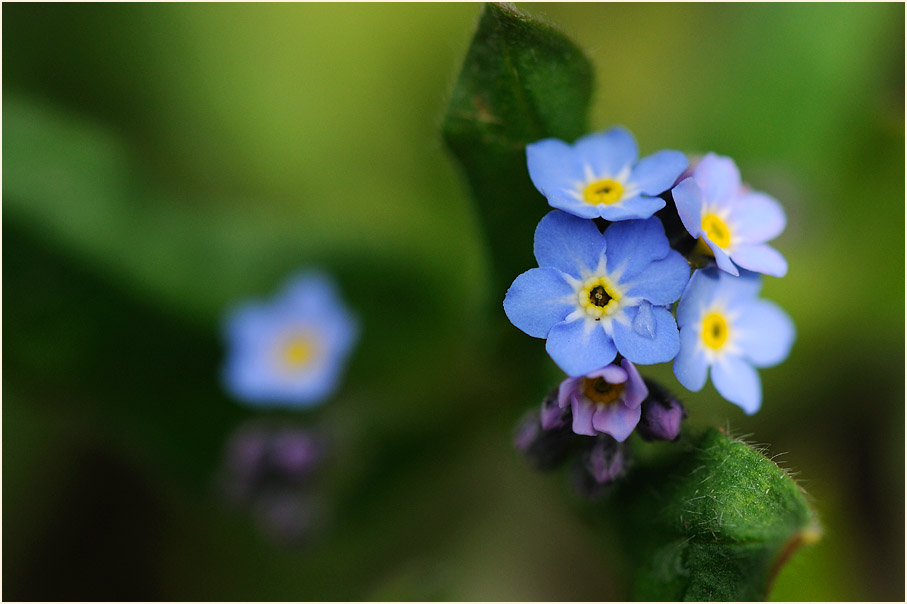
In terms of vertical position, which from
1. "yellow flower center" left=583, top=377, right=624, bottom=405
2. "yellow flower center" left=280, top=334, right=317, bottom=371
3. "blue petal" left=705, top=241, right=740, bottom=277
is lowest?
"yellow flower center" left=280, top=334, right=317, bottom=371

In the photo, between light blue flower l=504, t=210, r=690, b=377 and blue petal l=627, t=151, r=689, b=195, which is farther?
blue petal l=627, t=151, r=689, b=195

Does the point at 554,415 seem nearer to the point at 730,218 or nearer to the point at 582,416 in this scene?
the point at 582,416

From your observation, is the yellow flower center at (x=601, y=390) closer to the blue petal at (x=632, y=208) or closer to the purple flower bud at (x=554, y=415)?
the purple flower bud at (x=554, y=415)

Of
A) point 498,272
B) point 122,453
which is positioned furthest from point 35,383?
point 498,272

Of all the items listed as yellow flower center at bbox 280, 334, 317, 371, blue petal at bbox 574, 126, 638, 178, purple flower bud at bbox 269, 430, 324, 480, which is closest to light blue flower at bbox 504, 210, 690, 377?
blue petal at bbox 574, 126, 638, 178

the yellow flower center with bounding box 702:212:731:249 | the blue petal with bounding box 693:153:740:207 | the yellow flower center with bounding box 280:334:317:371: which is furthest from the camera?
the yellow flower center with bounding box 280:334:317:371

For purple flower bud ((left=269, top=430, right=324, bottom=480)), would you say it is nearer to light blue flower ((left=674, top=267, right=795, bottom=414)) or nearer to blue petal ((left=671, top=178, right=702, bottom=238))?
light blue flower ((left=674, top=267, right=795, bottom=414))

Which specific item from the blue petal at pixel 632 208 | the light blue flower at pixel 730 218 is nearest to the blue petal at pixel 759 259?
the light blue flower at pixel 730 218
